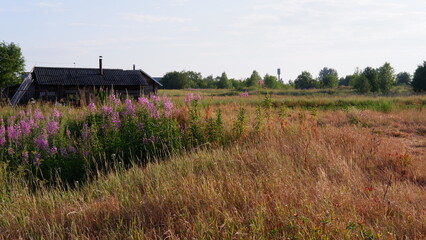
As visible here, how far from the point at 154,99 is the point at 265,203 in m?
5.00

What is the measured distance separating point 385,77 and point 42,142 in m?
50.0

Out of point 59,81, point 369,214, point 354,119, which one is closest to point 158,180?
point 369,214

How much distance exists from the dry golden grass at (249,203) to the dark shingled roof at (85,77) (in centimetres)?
2400

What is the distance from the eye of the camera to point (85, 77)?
2798 centimetres

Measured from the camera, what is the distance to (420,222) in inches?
114

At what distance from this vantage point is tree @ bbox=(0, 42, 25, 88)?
4368cm

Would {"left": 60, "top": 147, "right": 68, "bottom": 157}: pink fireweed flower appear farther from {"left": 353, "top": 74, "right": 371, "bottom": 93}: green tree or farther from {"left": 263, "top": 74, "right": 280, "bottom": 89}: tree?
{"left": 263, "top": 74, "right": 280, "bottom": 89}: tree

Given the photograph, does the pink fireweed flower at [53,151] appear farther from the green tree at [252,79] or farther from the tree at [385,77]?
the green tree at [252,79]

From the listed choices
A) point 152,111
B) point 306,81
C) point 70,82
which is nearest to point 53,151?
point 152,111

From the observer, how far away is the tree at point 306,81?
67.2 metres

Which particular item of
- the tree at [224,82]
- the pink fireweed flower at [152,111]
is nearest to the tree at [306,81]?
the tree at [224,82]

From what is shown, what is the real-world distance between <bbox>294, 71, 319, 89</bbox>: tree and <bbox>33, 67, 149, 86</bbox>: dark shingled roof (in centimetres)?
4482

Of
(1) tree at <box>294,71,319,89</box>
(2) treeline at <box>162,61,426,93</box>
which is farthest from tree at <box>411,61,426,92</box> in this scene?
(1) tree at <box>294,71,319,89</box>

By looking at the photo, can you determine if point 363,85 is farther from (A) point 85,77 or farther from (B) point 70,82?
(B) point 70,82
